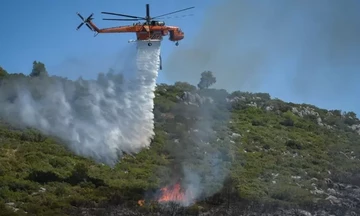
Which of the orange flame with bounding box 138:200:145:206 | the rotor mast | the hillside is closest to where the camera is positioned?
the orange flame with bounding box 138:200:145:206

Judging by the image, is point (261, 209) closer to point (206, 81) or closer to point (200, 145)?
point (200, 145)

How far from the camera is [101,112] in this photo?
67.1 m

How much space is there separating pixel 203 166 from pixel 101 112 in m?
14.0

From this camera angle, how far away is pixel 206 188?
54.8 m

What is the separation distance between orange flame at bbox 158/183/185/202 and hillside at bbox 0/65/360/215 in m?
0.98

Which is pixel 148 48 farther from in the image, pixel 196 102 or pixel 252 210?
pixel 196 102

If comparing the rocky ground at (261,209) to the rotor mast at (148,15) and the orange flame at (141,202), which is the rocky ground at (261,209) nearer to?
the orange flame at (141,202)

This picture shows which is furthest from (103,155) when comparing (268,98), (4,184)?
(268,98)

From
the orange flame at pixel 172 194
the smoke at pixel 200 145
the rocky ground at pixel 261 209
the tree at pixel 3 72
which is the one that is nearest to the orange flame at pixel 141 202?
the rocky ground at pixel 261 209

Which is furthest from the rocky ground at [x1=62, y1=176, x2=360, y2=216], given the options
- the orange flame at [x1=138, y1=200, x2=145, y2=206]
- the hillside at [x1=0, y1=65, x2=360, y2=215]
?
the orange flame at [x1=138, y1=200, x2=145, y2=206]

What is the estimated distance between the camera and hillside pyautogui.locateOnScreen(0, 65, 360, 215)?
1864 inches

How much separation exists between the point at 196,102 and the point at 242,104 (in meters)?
12.4

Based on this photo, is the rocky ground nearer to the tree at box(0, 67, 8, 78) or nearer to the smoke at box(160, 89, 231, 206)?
the smoke at box(160, 89, 231, 206)

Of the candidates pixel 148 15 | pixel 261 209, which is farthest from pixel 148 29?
pixel 261 209
